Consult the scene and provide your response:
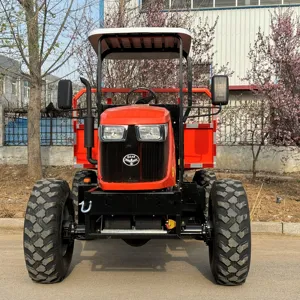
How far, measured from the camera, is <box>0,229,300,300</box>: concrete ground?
4.54m

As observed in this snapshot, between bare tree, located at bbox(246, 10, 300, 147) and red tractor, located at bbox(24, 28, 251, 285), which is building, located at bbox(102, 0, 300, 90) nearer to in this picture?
bare tree, located at bbox(246, 10, 300, 147)

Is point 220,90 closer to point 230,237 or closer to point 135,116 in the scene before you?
point 135,116

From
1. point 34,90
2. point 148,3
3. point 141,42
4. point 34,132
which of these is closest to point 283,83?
point 148,3

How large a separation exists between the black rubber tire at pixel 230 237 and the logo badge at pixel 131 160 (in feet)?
3.07

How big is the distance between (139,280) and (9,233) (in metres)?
3.29

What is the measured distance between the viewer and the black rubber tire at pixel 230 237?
4.48 meters

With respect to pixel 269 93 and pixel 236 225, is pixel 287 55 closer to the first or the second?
pixel 269 93

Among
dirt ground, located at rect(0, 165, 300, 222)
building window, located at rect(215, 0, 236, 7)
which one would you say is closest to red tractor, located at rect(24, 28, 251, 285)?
dirt ground, located at rect(0, 165, 300, 222)

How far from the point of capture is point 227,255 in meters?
4.48

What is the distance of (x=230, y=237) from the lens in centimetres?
448

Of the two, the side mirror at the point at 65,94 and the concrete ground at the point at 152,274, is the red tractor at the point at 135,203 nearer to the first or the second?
the side mirror at the point at 65,94

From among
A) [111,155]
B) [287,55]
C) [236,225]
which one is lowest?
[236,225]

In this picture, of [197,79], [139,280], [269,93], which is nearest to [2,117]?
[197,79]

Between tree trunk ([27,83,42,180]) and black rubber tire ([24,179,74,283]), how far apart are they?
6.39m
